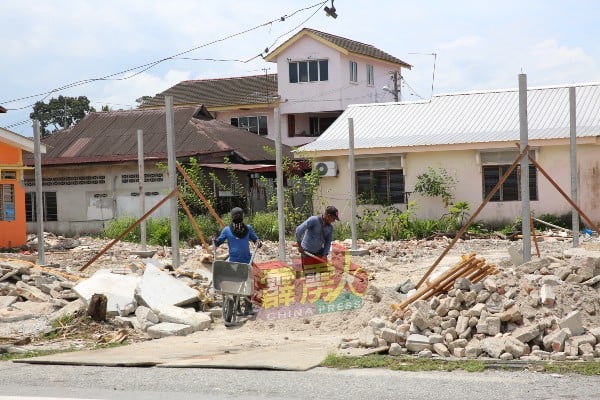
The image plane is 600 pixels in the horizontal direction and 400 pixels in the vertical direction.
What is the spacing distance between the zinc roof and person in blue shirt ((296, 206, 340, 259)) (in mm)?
32621

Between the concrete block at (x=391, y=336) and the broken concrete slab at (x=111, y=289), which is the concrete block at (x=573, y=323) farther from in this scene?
the broken concrete slab at (x=111, y=289)

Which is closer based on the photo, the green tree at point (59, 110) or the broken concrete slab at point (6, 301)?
the broken concrete slab at point (6, 301)

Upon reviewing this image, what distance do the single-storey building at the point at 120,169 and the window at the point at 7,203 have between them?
188 inches

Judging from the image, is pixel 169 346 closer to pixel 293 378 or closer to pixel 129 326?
pixel 129 326

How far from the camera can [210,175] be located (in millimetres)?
30781

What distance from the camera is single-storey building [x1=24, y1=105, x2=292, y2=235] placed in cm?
3161

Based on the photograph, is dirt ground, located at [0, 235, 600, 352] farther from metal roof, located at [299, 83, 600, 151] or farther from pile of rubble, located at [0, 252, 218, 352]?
metal roof, located at [299, 83, 600, 151]

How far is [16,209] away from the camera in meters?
27.4

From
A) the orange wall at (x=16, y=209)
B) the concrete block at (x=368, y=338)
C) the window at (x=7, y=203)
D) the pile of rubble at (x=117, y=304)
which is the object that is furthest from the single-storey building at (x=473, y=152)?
the concrete block at (x=368, y=338)

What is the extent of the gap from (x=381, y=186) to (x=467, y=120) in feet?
11.2

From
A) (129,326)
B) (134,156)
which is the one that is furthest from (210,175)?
(129,326)

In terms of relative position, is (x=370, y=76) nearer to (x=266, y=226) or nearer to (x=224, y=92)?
(x=224, y=92)

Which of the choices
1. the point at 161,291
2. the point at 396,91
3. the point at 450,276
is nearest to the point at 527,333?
the point at 450,276

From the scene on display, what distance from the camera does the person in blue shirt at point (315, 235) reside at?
13.5 meters
